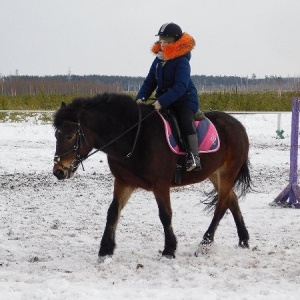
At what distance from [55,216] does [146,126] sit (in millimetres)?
2905

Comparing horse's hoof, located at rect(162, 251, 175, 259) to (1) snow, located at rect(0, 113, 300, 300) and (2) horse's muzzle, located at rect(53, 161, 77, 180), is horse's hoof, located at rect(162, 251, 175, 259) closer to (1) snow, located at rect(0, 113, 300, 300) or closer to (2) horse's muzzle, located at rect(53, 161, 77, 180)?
(1) snow, located at rect(0, 113, 300, 300)

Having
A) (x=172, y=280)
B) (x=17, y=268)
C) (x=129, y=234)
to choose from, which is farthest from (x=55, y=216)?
(x=172, y=280)

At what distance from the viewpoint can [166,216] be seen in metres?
5.64

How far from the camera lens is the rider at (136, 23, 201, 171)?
5.59 metres

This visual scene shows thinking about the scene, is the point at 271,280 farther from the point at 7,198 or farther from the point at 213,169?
the point at 7,198

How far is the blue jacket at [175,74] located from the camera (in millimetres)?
5566

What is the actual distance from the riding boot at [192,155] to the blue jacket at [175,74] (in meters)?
0.34

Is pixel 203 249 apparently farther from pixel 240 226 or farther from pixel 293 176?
pixel 293 176

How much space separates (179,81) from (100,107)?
33.1 inches

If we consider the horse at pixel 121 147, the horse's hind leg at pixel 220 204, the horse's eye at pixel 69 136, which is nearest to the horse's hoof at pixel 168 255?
the horse at pixel 121 147

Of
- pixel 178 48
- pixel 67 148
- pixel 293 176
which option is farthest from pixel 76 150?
pixel 293 176

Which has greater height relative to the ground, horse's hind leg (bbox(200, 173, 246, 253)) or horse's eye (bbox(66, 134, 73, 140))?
horse's eye (bbox(66, 134, 73, 140))

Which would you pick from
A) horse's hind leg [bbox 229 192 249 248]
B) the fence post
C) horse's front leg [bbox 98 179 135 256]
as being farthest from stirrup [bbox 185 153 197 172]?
the fence post

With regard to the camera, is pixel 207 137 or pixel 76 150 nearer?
pixel 76 150
